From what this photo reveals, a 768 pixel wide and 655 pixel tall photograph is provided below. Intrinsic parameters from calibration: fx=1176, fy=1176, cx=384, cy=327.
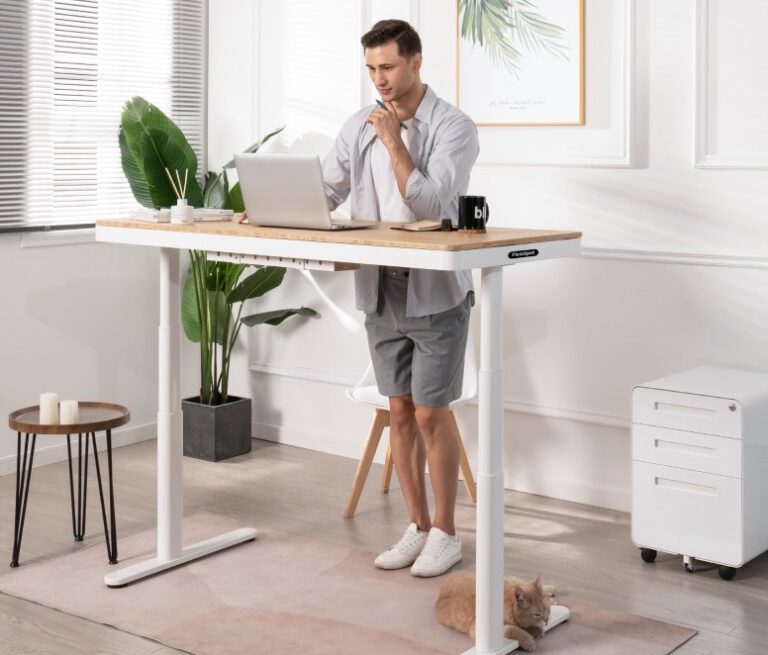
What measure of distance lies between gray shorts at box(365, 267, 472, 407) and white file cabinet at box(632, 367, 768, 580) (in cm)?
61

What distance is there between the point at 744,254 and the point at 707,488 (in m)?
0.82

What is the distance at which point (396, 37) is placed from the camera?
129 inches

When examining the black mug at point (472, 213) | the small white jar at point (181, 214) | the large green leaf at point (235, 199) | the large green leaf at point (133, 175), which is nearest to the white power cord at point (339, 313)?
the large green leaf at point (235, 199)

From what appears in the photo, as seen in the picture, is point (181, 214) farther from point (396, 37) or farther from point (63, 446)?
point (63, 446)

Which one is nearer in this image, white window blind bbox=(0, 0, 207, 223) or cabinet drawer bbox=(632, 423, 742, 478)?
cabinet drawer bbox=(632, 423, 742, 478)

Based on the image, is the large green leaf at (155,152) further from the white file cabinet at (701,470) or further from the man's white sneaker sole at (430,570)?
the white file cabinet at (701,470)

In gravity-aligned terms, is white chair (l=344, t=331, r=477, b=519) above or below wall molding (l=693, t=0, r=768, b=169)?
below

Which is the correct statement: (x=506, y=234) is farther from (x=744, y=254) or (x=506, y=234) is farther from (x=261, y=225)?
(x=744, y=254)

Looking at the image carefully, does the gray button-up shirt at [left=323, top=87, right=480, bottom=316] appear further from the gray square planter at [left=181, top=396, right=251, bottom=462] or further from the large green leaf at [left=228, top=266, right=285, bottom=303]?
the gray square planter at [left=181, top=396, right=251, bottom=462]

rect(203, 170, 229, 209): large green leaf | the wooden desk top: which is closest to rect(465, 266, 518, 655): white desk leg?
the wooden desk top

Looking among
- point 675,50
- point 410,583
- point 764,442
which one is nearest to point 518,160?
point 675,50

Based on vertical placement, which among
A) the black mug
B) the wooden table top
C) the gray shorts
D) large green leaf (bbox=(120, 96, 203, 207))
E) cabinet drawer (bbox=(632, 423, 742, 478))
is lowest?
cabinet drawer (bbox=(632, 423, 742, 478))

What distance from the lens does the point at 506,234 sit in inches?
116

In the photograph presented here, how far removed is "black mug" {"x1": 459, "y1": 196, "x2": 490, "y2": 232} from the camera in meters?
2.90
